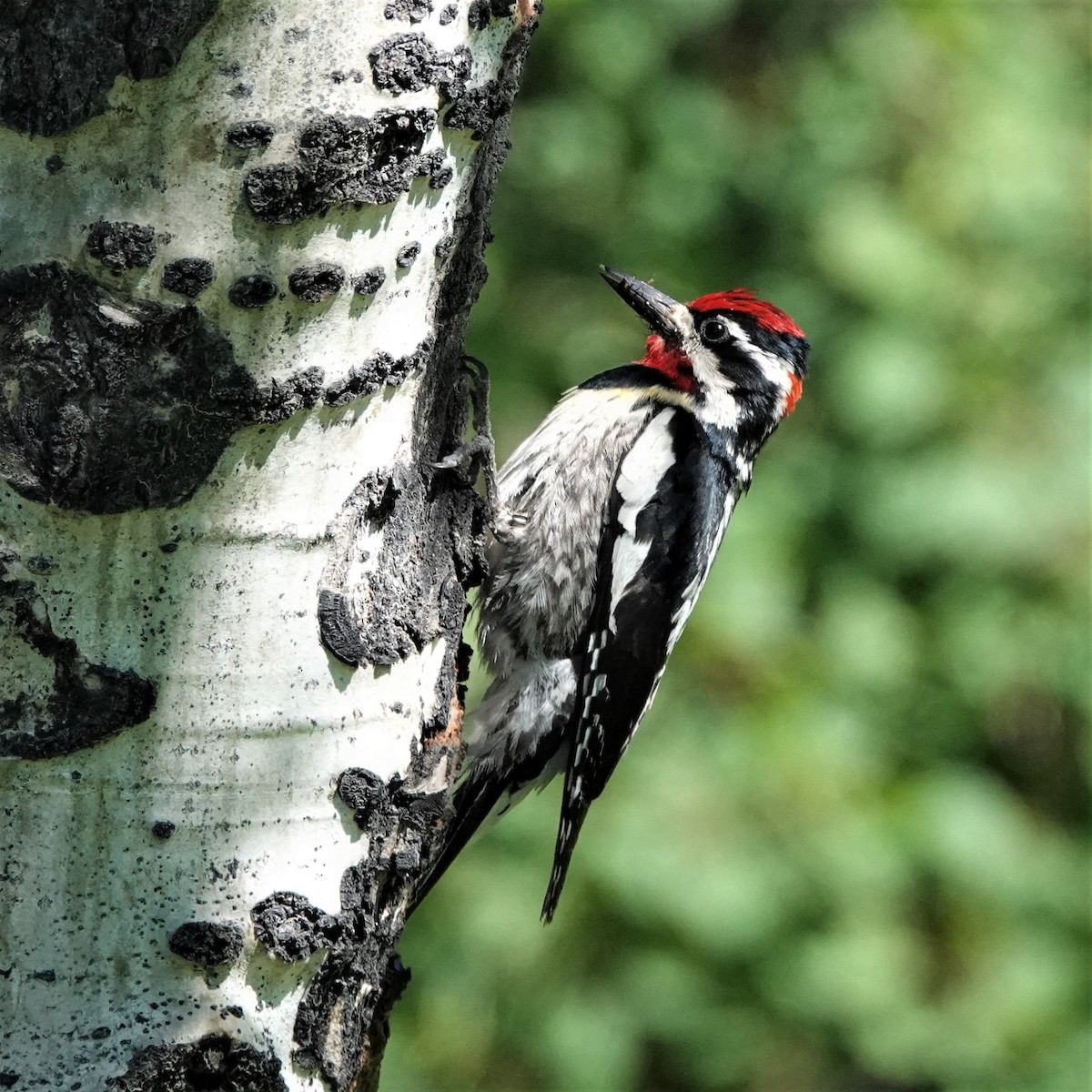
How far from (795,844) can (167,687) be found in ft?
8.01

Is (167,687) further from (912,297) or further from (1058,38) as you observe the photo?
(1058,38)

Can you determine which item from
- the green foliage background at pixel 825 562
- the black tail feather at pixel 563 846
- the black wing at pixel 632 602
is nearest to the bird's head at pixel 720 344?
the black wing at pixel 632 602

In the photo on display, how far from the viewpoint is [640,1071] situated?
3574 mm

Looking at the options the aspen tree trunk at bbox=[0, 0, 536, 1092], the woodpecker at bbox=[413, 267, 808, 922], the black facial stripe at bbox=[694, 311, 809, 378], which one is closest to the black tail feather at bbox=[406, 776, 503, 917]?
the woodpecker at bbox=[413, 267, 808, 922]

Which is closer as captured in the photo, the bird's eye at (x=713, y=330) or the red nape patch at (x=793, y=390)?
the bird's eye at (x=713, y=330)

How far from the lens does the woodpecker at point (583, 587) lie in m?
2.62

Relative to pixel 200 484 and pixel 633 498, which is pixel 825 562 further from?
pixel 200 484

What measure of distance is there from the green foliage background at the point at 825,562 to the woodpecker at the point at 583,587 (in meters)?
0.68

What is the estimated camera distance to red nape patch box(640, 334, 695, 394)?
2.83 meters

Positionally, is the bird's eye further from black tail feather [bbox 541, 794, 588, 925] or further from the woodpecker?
black tail feather [bbox 541, 794, 588, 925]

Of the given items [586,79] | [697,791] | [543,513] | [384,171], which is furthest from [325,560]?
[586,79]

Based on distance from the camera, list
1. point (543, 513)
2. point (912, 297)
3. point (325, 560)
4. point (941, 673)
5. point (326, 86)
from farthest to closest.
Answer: point (941, 673), point (912, 297), point (543, 513), point (325, 560), point (326, 86)

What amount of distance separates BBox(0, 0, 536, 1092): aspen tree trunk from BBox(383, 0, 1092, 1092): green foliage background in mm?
2033

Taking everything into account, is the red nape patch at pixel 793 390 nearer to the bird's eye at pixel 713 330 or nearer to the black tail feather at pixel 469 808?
the bird's eye at pixel 713 330
